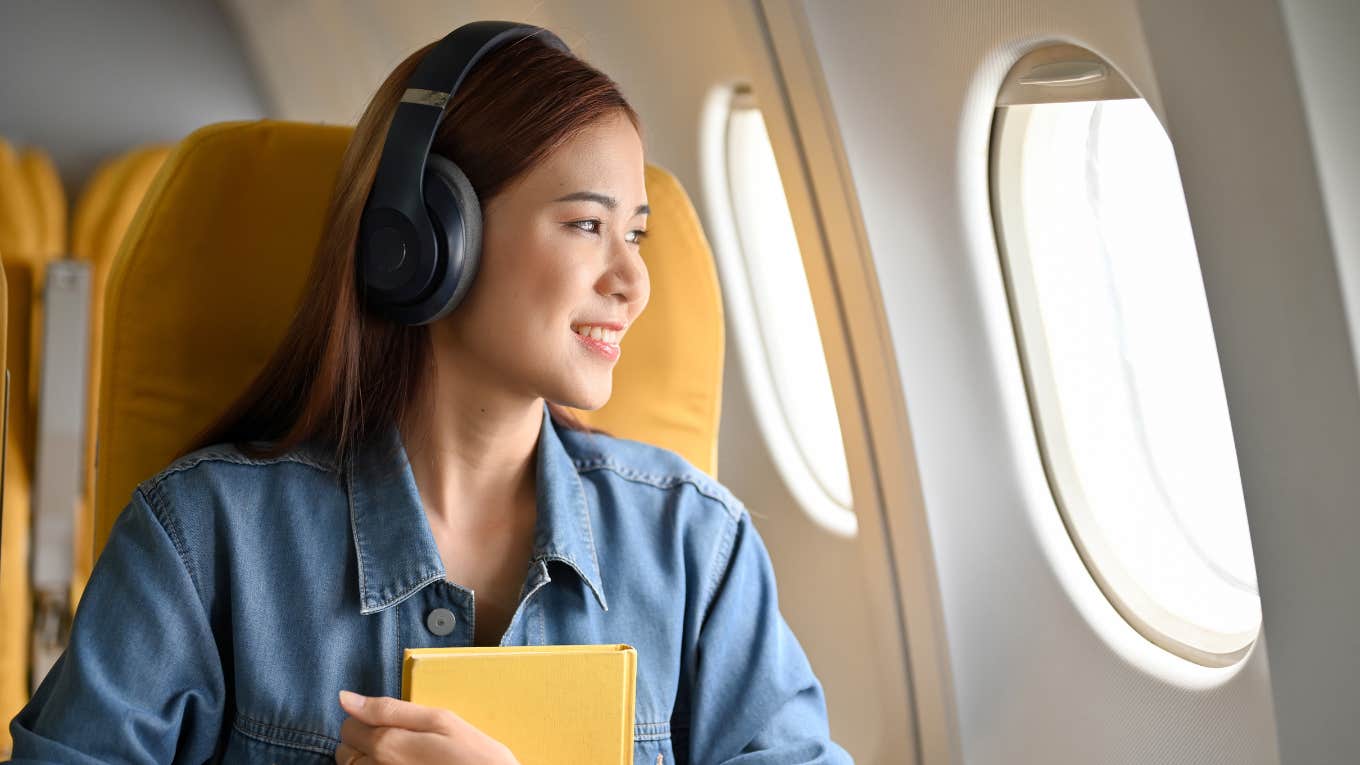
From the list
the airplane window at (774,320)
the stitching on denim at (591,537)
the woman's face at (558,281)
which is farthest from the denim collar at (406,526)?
the airplane window at (774,320)

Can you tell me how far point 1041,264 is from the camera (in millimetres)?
2141

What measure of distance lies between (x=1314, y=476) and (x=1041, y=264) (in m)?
0.77

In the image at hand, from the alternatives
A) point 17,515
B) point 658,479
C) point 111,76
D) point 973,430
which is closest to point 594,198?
point 658,479

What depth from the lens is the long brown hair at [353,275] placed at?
1.47m

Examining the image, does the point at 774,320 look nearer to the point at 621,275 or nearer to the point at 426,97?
the point at 621,275

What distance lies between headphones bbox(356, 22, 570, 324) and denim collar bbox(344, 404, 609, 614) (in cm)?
19

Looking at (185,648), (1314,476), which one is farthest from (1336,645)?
(185,648)

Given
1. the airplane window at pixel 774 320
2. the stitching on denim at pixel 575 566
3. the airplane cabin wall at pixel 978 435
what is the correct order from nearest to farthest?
the stitching on denim at pixel 575 566 < the airplane cabin wall at pixel 978 435 < the airplane window at pixel 774 320

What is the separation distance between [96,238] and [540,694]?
3.43 m

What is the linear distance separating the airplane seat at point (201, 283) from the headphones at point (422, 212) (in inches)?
10.4

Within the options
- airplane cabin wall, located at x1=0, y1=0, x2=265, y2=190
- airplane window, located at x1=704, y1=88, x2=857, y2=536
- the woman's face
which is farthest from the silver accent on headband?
airplane cabin wall, located at x1=0, y1=0, x2=265, y2=190

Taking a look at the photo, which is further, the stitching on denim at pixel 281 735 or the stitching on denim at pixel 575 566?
the stitching on denim at pixel 575 566

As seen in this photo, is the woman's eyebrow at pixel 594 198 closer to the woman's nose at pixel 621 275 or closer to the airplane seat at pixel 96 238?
the woman's nose at pixel 621 275

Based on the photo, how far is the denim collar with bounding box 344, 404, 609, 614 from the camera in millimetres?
1414
